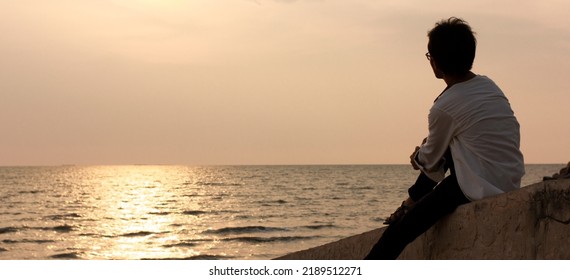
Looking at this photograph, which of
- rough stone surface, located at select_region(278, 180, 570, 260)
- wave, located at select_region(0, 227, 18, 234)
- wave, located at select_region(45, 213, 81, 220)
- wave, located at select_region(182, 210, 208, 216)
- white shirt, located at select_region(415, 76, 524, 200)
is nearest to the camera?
rough stone surface, located at select_region(278, 180, 570, 260)

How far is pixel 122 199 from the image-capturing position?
48344 millimetres

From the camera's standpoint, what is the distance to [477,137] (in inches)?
142

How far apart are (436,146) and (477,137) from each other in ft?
0.72

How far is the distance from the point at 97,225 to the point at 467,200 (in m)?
27.1

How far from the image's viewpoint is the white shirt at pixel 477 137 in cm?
361

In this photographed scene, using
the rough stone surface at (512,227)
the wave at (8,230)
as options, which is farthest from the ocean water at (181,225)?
the rough stone surface at (512,227)

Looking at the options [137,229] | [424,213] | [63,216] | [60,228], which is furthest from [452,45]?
[63,216]

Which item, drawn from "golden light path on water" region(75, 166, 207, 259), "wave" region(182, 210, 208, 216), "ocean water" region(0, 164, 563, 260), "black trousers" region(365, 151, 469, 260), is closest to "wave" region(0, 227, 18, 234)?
"ocean water" region(0, 164, 563, 260)

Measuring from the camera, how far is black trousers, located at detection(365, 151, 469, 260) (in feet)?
12.2

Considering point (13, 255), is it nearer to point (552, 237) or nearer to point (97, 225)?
point (97, 225)

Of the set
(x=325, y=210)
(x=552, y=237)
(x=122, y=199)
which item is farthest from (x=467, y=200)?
(x=122, y=199)

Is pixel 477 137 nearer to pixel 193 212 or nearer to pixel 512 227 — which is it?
pixel 512 227

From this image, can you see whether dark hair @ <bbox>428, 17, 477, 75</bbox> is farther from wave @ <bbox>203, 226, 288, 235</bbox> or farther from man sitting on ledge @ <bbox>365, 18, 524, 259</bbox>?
wave @ <bbox>203, 226, 288, 235</bbox>
